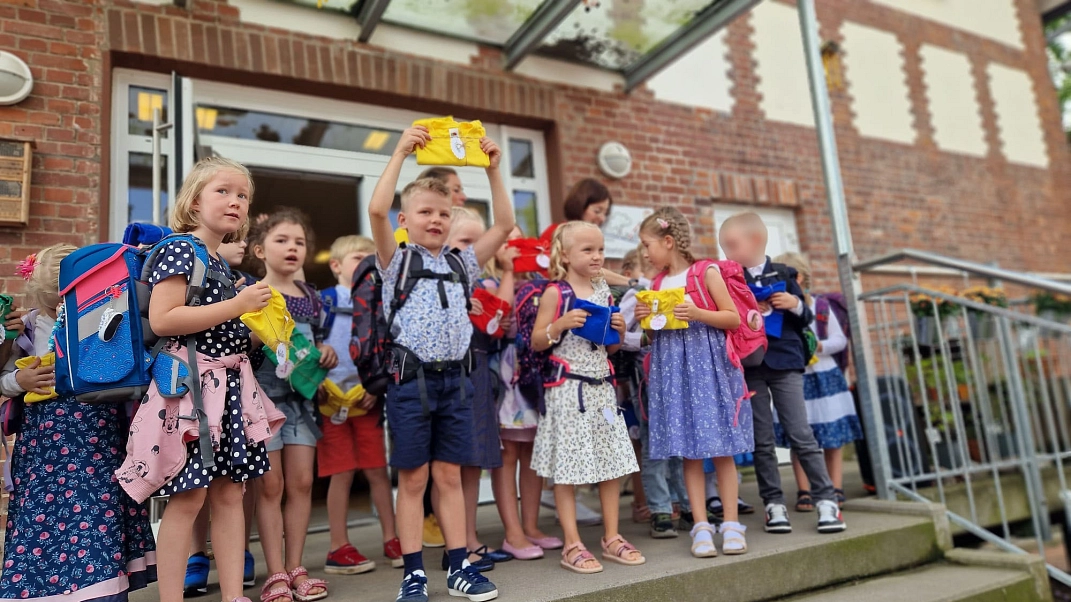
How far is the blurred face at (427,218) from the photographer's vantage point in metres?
2.62

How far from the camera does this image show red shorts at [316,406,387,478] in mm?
2992

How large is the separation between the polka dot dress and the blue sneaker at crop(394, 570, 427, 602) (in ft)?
1.92

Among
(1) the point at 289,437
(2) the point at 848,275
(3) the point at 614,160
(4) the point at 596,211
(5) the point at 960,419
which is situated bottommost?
(5) the point at 960,419

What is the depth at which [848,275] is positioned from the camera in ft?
12.6

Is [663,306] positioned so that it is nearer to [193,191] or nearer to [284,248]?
[284,248]

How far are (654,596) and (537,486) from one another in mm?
840

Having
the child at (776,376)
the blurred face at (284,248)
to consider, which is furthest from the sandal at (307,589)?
the child at (776,376)

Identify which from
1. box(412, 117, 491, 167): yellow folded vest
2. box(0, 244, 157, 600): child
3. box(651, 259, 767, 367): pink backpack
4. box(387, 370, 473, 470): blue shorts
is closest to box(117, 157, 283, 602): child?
box(0, 244, 157, 600): child

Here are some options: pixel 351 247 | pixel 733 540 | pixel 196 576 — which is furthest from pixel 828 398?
pixel 196 576

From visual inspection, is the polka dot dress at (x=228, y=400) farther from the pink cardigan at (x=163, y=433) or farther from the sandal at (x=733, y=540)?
the sandal at (x=733, y=540)

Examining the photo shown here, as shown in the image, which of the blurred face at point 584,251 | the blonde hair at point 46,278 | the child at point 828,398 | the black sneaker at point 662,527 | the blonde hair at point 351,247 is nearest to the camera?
the blonde hair at point 46,278

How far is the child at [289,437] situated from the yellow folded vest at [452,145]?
0.72 metres

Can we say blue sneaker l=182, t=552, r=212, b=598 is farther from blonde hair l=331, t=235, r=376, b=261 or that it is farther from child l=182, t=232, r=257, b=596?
blonde hair l=331, t=235, r=376, b=261

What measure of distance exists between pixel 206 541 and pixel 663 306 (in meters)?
2.02
